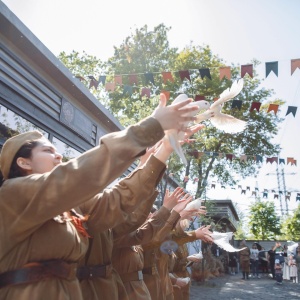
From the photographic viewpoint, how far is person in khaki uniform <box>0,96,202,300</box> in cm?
157

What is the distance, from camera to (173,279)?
5770mm

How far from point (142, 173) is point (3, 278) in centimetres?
97

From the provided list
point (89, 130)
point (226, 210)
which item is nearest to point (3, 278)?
point (89, 130)

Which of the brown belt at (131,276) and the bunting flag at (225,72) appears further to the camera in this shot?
the bunting flag at (225,72)

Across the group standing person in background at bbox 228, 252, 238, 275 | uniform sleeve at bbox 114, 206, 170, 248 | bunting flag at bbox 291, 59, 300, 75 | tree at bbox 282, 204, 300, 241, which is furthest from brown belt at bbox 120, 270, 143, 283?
tree at bbox 282, 204, 300, 241

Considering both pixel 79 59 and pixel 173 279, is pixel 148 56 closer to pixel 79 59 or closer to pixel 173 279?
pixel 79 59

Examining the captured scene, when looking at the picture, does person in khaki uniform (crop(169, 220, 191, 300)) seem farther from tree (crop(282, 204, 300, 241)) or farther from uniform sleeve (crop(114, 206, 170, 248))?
tree (crop(282, 204, 300, 241))

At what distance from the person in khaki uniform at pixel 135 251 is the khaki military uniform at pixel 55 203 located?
5.37ft

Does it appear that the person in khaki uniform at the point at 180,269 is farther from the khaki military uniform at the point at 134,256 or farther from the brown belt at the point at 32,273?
the brown belt at the point at 32,273

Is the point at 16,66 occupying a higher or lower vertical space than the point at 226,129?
higher

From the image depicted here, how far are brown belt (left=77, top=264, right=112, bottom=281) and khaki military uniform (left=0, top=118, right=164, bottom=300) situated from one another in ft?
2.20

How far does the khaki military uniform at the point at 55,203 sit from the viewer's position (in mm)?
1569

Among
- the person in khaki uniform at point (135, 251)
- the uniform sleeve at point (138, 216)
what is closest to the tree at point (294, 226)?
the person in khaki uniform at point (135, 251)

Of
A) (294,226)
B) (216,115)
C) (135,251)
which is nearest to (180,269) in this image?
(135,251)
